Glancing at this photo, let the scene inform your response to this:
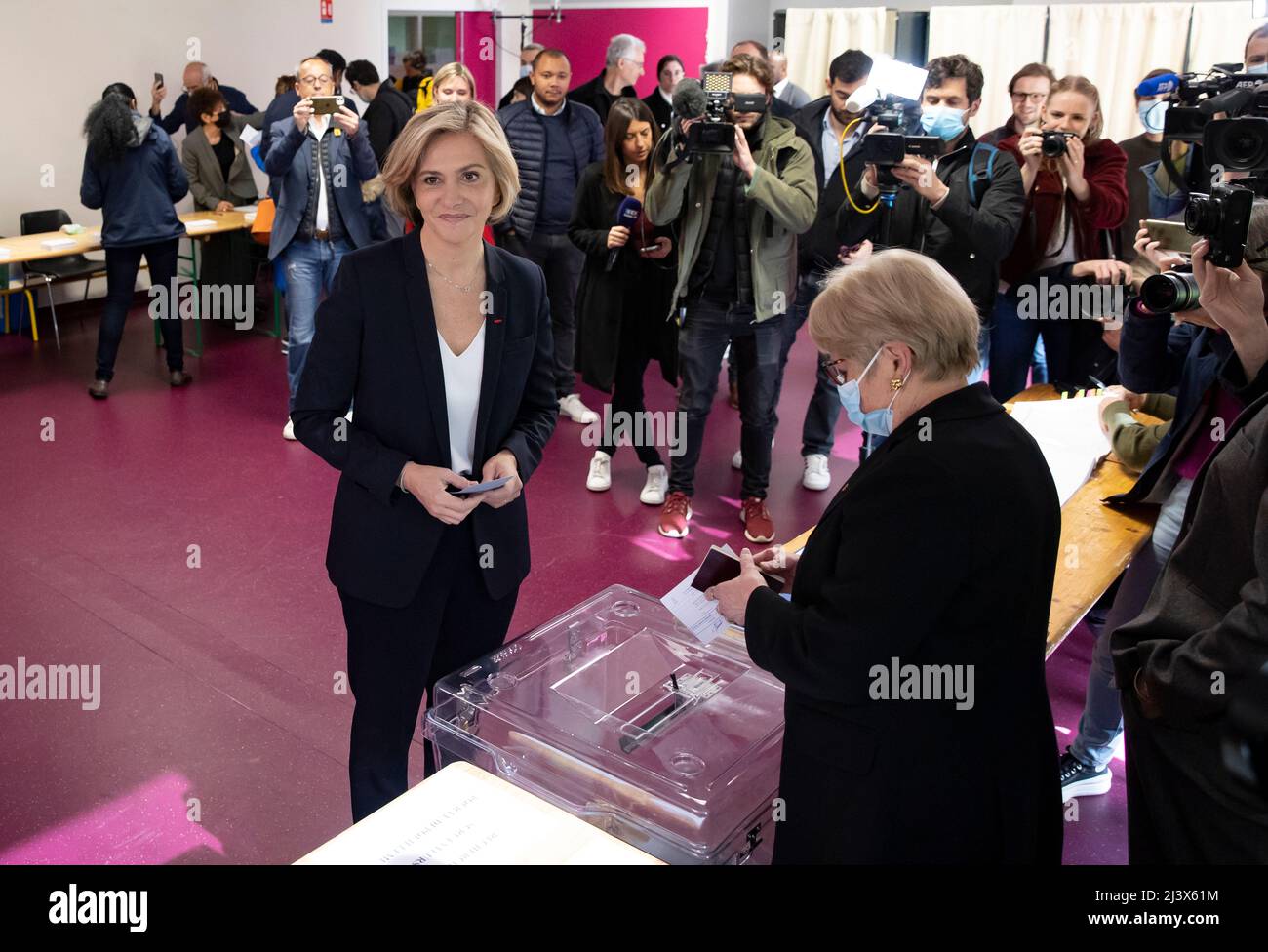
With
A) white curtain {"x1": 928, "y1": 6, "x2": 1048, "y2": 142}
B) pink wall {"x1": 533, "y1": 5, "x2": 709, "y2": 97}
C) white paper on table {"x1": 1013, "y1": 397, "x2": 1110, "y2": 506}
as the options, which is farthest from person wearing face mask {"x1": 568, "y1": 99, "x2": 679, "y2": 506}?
pink wall {"x1": 533, "y1": 5, "x2": 709, "y2": 97}

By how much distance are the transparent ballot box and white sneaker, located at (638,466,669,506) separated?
260 cm

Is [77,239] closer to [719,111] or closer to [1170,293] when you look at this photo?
[719,111]

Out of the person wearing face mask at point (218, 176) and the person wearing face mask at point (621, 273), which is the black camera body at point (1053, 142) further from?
the person wearing face mask at point (218, 176)

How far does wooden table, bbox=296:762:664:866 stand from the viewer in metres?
1.70

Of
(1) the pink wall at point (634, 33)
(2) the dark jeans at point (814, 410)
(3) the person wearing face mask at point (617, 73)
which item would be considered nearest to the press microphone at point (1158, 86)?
(2) the dark jeans at point (814, 410)

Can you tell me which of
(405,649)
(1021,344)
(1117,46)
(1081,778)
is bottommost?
(1081,778)

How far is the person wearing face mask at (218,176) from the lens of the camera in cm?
791

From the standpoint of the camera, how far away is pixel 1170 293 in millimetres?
2469

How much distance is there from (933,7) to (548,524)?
670 centimetres

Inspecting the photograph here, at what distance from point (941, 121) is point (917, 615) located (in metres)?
3.18

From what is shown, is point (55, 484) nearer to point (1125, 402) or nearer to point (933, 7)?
point (1125, 402)

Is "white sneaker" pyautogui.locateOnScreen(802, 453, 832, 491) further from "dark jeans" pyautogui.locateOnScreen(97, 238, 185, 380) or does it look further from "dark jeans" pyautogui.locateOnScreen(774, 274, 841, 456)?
"dark jeans" pyautogui.locateOnScreen(97, 238, 185, 380)

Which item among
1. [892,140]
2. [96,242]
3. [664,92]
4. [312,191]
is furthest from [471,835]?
[664,92]

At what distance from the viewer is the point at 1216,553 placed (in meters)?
2.04
